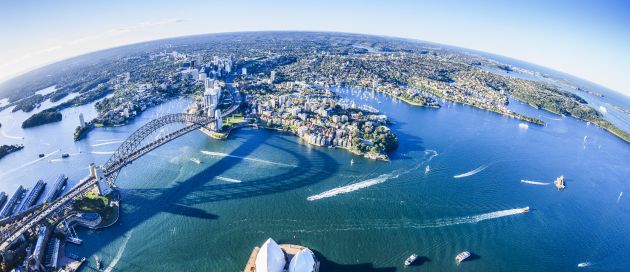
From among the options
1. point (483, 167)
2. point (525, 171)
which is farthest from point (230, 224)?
point (525, 171)

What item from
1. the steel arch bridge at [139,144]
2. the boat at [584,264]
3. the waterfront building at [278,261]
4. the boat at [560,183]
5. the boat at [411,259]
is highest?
the steel arch bridge at [139,144]

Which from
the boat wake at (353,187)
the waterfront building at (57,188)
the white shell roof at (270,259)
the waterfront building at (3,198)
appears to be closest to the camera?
the white shell roof at (270,259)

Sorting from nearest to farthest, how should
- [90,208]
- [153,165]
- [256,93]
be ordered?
[90,208]
[153,165]
[256,93]

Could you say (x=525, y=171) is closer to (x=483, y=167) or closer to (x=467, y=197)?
(x=483, y=167)

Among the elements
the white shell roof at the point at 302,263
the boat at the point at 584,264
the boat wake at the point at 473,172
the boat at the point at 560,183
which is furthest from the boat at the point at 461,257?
the boat at the point at 560,183

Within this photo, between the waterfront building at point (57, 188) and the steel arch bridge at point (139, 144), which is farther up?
the steel arch bridge at point (139, 144)

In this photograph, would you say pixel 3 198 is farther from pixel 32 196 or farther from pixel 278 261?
pixel 278 261

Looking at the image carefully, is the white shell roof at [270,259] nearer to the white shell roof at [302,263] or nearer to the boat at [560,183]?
the white shell roof at [302,263]

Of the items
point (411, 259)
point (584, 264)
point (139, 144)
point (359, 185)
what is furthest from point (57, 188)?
point (584, 264)
